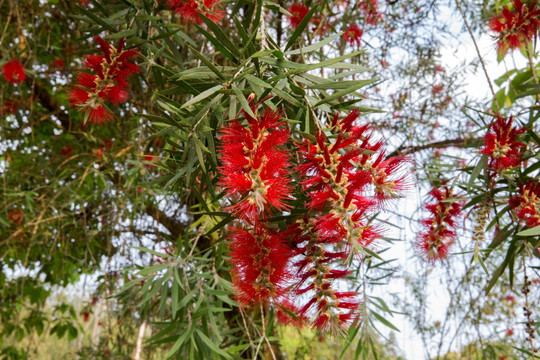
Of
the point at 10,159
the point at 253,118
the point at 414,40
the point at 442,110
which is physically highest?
the point at 414,40

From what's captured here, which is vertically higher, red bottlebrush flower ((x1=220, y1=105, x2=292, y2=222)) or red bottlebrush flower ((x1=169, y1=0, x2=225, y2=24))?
red bottlebrush flower ((x1=169, y1=0, x2=225, y2=24))

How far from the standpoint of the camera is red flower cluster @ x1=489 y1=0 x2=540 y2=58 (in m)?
1.01

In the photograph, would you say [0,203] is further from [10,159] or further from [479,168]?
[479,168]

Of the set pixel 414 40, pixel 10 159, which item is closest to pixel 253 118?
pixel 414 40

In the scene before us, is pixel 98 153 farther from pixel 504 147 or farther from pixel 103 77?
pixel 504 147

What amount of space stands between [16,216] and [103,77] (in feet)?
5.78

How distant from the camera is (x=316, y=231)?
0.63 meters

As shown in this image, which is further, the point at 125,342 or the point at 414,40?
the point at 414,40

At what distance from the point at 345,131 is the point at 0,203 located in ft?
6.55

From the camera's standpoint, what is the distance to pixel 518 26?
3.41ft

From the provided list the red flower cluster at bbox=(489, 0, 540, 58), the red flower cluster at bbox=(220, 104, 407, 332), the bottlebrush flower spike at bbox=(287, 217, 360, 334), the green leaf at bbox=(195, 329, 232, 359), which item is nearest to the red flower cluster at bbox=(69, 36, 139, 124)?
the red flower cluster at bbox=(220, 104, 407, 332)

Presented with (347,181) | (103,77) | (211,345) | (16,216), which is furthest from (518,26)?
(16,216)

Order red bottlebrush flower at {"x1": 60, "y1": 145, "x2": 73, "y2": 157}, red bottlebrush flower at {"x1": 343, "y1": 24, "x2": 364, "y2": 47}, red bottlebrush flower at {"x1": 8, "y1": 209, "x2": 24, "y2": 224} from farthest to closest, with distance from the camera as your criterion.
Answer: red bottlebrush flower at {"x1": 60, "y1": 145, "x2": 73, "y2": 157} < red bottlebrush flower at {"x1": 8, "y1": 209, "x2": 24, "y2": 224} < red bottlebrush flower at {"x1": 343, "y1": 24, "x2": 364, "y2": 47}

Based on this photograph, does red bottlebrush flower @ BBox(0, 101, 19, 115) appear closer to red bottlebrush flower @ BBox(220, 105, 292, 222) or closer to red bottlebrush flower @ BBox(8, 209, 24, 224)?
red bottlebrush flower @ BBox(8, 209, 24, 224)
